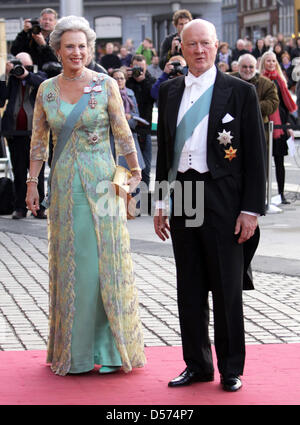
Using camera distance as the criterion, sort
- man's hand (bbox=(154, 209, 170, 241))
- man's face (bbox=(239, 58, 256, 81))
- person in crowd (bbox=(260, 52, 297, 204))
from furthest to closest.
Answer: person in crowd (bbox=(260, 52, 297, 204)) → man's face (bbox=(239, 58, 256, 81)) → man's hand (bbox=(154, 209, 170, 241))

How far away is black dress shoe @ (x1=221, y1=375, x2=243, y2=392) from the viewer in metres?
5.51

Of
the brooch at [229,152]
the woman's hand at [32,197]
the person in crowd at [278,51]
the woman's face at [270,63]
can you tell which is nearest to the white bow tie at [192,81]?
the brooch at [229,152]

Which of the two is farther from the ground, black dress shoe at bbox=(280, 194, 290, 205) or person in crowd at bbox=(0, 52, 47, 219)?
person in crowd at bbox=(0, 52, 47, 219)

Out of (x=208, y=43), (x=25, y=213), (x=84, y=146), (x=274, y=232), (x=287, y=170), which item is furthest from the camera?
(x=287, y=170)

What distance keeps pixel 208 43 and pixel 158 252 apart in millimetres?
5174

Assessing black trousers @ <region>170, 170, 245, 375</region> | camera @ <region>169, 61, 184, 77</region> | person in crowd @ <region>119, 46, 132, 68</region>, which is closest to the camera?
black trousers @ <region>170, 170, 245, 375</region>

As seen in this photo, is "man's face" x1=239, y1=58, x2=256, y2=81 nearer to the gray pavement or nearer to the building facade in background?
the gray pavement

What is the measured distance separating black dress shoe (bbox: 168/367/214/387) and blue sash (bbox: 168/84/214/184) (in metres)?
1.14

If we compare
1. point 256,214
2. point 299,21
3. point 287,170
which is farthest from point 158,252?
point 299,21

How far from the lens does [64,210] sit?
5.98 m

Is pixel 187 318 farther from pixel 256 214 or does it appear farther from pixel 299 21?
pixel 299 21

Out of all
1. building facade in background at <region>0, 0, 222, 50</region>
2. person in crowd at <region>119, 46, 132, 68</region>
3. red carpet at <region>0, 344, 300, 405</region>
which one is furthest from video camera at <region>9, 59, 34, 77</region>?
building facade in background at <region>0, 0, 222, 50</region>

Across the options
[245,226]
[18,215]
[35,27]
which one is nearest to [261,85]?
[35,27]

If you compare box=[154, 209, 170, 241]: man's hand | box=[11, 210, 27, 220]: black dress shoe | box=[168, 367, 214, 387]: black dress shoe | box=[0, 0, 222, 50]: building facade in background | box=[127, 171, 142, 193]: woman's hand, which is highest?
box=[0, 0, 222, 50]: building facade in background
